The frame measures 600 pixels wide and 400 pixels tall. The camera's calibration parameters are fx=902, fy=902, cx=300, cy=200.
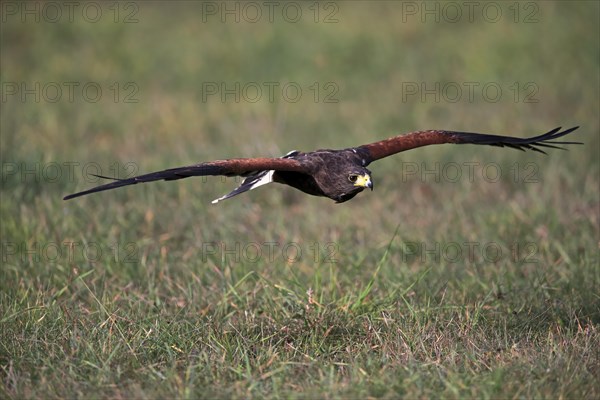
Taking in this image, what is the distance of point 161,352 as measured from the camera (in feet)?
18.1

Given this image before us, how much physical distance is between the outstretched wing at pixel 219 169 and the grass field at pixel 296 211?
98cm

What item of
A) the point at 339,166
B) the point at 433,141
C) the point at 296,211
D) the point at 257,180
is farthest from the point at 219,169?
the point at 296,211

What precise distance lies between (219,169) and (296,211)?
3571 mm

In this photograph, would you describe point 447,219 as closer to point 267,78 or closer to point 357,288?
point 357,288

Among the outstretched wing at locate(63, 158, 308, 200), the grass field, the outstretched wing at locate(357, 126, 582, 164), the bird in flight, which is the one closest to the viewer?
the outstretched wing at locate(63, 158, 308, 200)


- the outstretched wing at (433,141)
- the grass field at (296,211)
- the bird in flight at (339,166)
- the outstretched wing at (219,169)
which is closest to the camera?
the outstretched wing at (219,169)

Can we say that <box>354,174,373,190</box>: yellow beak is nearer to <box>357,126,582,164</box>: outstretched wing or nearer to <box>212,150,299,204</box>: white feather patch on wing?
<box>357,126,582,164</box>: outstretched wing

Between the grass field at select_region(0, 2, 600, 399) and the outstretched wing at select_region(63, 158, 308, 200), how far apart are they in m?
0.98

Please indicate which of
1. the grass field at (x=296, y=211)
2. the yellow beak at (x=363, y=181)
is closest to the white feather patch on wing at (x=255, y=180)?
the yellow beak at (x=363, y=181)

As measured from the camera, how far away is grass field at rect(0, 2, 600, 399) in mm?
5289

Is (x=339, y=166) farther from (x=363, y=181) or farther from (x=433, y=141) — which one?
(x=433, y=141)

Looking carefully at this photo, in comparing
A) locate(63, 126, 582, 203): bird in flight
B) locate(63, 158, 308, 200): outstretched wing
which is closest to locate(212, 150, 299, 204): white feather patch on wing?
locate(63, 126, 582, 203): bird in flight

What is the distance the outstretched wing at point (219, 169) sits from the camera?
16.6 feet

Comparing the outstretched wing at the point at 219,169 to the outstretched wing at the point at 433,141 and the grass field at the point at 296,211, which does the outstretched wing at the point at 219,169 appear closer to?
the outstretched wing at the point at 433,141
